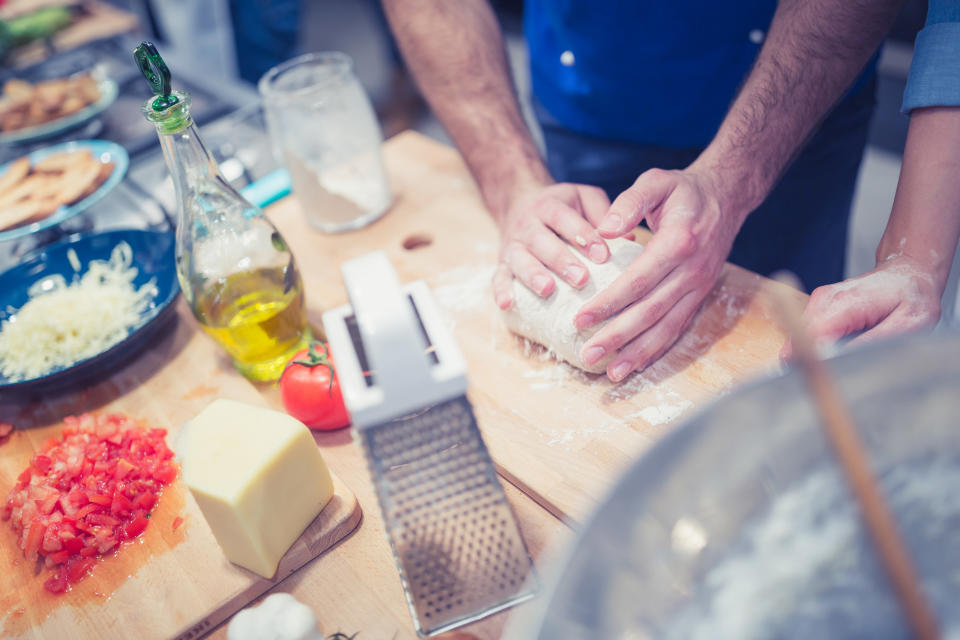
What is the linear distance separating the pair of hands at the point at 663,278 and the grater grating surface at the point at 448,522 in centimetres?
39

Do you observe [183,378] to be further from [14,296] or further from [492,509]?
[492,509]

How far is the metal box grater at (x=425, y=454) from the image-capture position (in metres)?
0.73

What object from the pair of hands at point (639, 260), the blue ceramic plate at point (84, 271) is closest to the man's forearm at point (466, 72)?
the pair of hands at point (639, 260)

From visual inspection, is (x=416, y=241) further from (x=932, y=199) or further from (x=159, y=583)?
(x=932, y=199)

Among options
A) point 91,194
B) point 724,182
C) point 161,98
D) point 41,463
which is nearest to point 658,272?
point 724,182

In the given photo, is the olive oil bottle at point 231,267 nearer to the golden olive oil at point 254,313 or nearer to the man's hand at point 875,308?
the golden olive oil at point 254,313

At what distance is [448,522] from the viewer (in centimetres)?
92

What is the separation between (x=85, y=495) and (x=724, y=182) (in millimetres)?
1250

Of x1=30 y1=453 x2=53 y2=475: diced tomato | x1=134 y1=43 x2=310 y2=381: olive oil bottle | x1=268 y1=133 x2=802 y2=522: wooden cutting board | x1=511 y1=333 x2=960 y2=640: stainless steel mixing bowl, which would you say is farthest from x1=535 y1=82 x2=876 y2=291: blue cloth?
x1=30 y1=453 x2=53 y2=475: diced tomato

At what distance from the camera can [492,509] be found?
93 centimetres

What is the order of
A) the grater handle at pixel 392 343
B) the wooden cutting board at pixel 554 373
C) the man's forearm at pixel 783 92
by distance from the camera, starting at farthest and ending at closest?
the man's forearm at pixel 783 92 → the wooden cutting board at pixel 554 373 → the grater handle at pixel 392 343

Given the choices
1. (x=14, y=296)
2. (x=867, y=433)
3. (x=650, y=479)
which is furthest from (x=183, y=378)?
(x=867, y=433)

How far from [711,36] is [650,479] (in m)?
1.44

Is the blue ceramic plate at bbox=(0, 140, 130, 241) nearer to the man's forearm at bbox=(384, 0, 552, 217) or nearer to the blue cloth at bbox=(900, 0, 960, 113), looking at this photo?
the man's forearm at bbox=(384, 0, 552, 217)
